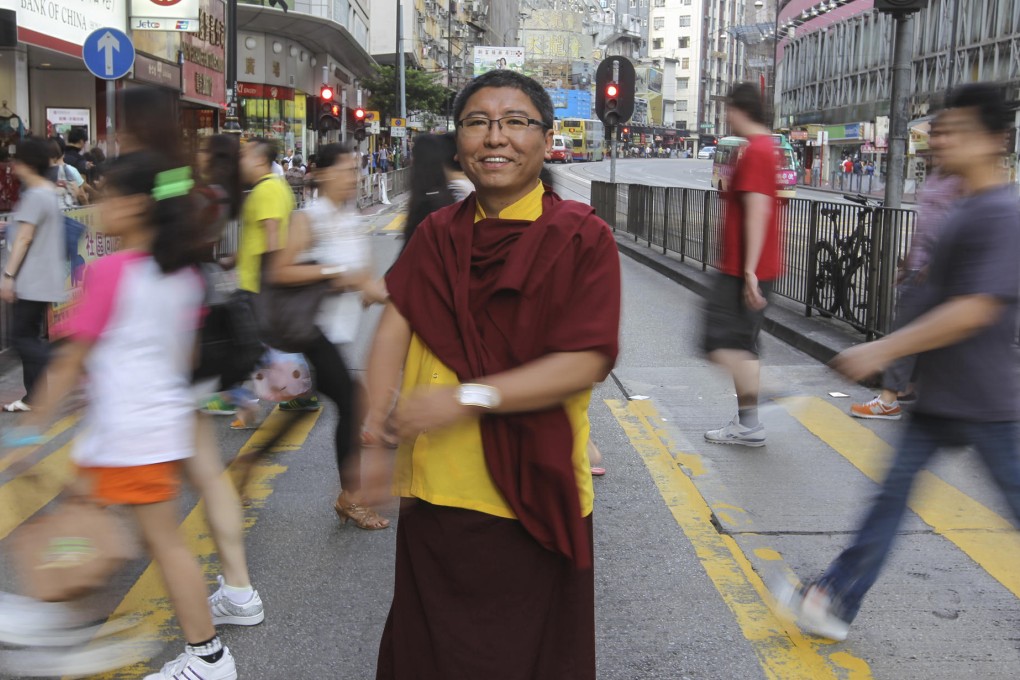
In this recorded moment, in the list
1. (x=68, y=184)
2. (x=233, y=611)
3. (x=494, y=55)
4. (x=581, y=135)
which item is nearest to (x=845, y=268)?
(x=233, y=611)

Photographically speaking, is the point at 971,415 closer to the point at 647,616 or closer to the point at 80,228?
the point at 647,616

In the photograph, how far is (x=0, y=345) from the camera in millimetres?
8789

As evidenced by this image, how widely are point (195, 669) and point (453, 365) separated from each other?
1532 mm

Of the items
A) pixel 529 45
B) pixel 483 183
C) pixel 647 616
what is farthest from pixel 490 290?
pixel 529 45

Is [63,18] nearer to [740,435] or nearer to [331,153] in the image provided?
[331,153]

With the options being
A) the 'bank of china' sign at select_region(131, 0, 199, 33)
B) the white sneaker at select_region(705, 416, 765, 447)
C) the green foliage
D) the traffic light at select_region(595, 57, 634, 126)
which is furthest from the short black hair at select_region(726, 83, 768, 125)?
the green foliage

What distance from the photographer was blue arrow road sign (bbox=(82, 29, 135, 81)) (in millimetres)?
11930

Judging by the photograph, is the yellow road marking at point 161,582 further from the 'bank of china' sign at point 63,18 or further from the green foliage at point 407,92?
the green foliage at point 407,92

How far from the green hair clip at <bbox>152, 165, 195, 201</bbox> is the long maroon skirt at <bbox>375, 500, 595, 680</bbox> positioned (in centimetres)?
123

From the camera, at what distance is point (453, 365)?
2377 millimetres

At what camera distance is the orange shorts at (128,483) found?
10.0ft

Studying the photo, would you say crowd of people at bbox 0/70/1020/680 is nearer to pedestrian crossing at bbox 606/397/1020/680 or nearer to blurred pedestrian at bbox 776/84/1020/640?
blurred pedestrian at bbox 776/84/1020/640

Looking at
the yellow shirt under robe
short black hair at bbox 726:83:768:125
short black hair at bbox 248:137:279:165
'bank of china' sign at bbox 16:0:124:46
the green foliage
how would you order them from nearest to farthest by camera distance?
1. the yellow shirt under robe
2. short black hair at bbox 248:137:279:165
3. short black hair at bbox 726:83:768:125
4. 'bank of china' sign at bbox 16:0:124:46
5. the green foliage

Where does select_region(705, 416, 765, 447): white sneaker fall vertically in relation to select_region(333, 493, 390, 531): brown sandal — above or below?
above
